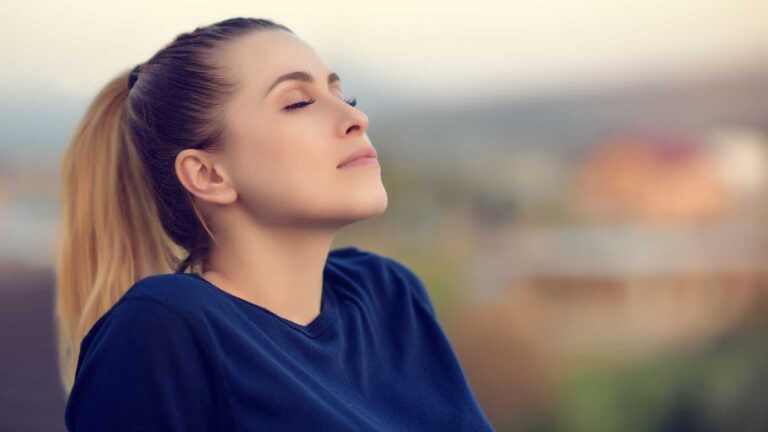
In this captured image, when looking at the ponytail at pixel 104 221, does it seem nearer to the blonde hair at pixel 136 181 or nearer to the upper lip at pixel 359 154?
the blonde hair at pixel 136 181

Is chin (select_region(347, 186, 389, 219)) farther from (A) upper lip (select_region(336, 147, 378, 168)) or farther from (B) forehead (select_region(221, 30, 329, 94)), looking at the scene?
(B) forehead (select_region(221, 30, 329, 94))

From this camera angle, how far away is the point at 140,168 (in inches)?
52.6

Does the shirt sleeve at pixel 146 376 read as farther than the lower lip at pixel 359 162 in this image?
No

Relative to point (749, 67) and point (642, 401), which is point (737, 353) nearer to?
point (642, 401)

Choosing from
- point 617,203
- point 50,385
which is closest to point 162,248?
point 50,385

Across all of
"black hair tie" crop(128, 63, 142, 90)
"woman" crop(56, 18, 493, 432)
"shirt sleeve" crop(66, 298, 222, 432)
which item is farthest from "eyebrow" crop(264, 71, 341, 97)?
"shirt sleeve" crop(66, 298, 222, 432)

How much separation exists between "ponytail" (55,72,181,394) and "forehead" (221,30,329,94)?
253 mm

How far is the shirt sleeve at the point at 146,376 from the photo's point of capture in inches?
37.5

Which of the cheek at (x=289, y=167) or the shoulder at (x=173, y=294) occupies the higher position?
the cheek at (x=289, y=167)

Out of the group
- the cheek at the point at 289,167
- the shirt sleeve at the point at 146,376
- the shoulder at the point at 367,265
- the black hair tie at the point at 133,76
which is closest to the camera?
the shirt sleeve at the point at 146,376

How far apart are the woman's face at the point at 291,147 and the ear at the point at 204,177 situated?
13 mm

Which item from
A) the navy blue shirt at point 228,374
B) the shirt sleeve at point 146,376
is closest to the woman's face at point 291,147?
the navy blue shirt at point 228,374

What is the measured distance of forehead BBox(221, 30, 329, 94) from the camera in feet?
3.97

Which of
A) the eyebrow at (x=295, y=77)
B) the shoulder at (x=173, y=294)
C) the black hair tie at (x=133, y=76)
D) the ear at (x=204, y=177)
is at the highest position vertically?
the eyebrow at (x=295, y=77)
